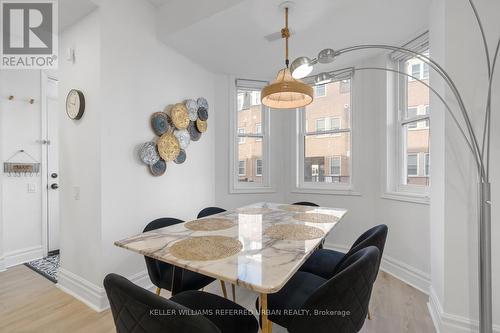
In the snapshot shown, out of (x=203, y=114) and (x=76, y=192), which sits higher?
(x=203, y=114)

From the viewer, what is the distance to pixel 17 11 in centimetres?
222

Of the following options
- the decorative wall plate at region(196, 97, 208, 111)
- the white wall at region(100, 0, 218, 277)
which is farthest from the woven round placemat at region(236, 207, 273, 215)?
the decorative wall plate at region(196, 97, 208, 111)

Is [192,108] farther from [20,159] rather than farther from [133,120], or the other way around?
[20,159]

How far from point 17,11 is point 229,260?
9.94 ft

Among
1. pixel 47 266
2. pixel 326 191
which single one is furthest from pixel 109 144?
pixel 326 191

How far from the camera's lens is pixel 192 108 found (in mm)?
2883

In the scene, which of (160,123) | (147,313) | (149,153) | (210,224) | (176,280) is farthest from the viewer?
(160,123)

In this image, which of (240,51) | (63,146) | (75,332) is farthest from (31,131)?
(240,51)

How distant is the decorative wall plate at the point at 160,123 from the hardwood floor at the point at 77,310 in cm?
159

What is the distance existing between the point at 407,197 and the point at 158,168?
2619mm

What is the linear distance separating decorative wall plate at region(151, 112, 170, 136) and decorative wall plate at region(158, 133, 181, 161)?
0.06 meters

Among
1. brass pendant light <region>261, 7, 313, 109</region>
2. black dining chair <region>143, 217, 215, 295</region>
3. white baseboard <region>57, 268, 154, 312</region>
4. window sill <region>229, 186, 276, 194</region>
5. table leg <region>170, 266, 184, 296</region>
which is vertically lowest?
white baseboard <region>57, 268, 154, 312</region>

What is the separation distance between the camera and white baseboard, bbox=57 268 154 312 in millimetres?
1985

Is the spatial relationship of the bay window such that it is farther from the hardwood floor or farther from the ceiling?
the hardwood floor
